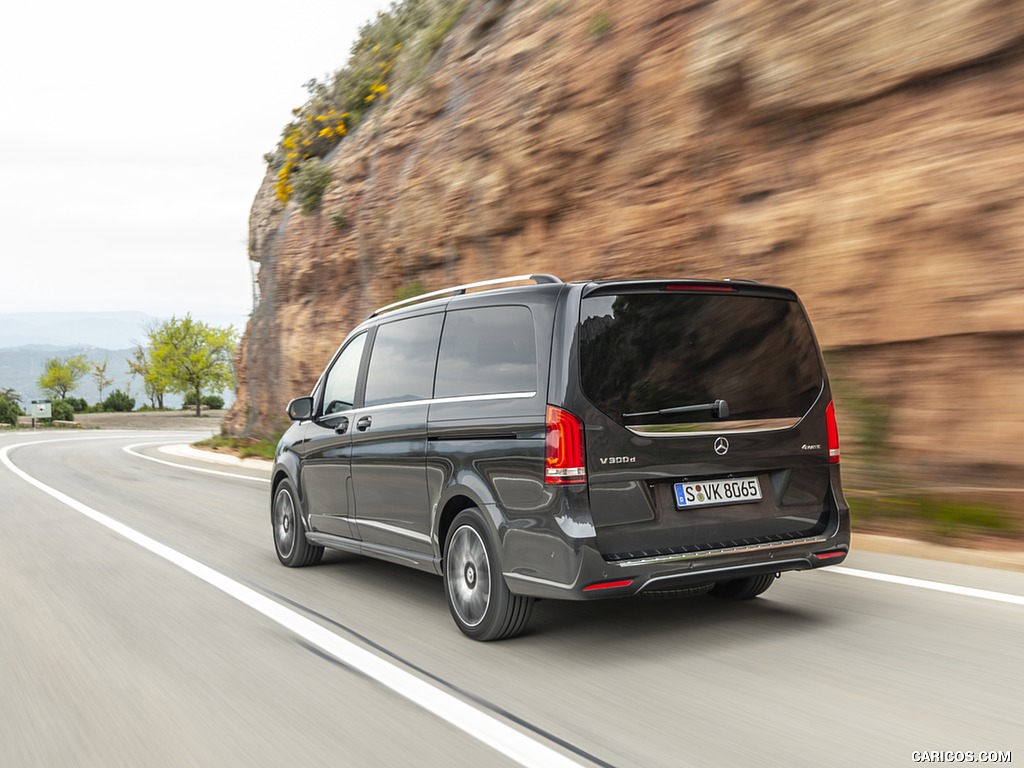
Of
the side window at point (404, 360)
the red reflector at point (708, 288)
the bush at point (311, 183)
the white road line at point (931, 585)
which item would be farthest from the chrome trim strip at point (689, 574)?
the bush at point (311, 183)

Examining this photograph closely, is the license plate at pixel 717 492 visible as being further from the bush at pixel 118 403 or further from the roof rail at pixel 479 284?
the bush at pixel 118 403

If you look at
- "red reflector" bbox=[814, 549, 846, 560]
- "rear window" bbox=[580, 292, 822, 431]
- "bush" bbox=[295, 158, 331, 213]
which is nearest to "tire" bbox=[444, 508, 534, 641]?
"rear window" bbox=[580, 292, 822, 431]

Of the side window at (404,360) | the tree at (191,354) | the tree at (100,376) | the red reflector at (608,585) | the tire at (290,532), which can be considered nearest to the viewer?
the red reflector at (608,585)

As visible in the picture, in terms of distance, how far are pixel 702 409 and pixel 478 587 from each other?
1514 millimetres

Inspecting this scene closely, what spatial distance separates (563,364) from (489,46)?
47.2 feet

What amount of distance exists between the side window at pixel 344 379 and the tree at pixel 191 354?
88.8m

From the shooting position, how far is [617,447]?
4.62 m

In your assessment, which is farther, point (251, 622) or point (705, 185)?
point (705, 185)

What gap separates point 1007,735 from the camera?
3.49 m

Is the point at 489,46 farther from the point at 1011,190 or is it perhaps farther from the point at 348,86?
the point at 1011,190

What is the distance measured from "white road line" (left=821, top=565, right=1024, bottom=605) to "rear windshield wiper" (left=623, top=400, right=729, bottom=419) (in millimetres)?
1916

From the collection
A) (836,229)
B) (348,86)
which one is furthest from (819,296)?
(348,86)

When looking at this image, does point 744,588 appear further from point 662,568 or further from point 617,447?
point 617,447

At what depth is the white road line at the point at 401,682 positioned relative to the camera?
3514mm
